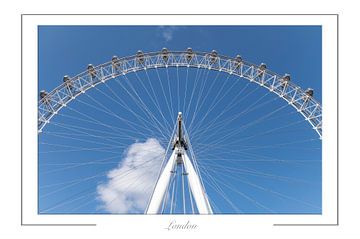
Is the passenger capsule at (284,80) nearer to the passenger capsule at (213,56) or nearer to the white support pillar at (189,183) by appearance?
the passenger capsule at (213,56)

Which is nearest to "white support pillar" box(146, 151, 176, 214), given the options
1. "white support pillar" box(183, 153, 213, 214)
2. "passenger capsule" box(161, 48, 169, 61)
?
"white support pillar" box(183, 153, 213, 214)

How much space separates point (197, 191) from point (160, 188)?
1095mm

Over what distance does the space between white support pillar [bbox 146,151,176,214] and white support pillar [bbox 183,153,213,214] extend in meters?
0.58

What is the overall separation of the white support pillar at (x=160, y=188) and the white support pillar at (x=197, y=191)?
0.58 meters

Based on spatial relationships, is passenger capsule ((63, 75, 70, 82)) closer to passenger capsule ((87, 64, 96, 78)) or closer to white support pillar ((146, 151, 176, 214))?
passenger capsule ((87, 64, 96, 78))

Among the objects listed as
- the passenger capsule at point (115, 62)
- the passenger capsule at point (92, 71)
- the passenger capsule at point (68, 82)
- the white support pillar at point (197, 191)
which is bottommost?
the white support pillar at point (197, 191)

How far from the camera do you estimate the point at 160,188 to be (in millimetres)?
9219

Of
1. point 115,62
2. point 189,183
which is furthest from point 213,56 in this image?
point 189,183

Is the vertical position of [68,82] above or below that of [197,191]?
above

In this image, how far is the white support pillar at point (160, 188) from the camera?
8.53 meters
